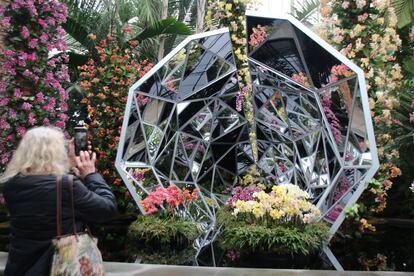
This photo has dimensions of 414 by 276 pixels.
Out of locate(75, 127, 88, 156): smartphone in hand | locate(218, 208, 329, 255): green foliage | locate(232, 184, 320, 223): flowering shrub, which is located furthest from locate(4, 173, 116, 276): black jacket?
locate(232, 184, 320, 223): flowering shrub

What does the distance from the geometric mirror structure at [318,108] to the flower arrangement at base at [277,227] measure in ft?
1.00

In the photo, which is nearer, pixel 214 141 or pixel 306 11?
pixel 214 141

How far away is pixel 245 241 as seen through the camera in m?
6.27

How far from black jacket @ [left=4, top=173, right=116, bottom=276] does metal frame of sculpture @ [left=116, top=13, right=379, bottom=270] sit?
3.93 m

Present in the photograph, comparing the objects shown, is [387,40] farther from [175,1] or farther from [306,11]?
[175,1]

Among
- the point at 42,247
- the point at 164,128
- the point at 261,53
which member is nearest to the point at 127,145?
the point at 164,128

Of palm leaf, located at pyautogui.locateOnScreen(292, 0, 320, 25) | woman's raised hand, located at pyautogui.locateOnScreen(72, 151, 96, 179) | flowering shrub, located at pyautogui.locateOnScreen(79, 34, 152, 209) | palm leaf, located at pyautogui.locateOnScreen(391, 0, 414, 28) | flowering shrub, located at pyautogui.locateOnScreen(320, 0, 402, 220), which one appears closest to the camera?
woman's raised hand, located at pyautogui.locateOnScreen(72, 151, 96, 179)

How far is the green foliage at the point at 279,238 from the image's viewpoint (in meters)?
A: 6.22

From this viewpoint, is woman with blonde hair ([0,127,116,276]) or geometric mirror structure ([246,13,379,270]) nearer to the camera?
woman with blonde hair ([0,127,116,276])

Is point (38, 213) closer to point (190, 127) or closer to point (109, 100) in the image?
point (190, 127)

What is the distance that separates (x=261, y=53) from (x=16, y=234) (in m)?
5.13

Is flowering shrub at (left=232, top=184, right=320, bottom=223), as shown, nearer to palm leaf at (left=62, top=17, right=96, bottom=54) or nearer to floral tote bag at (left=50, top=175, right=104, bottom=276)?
floral tote bag at (left=50, top=175, right=104, bottom=276)

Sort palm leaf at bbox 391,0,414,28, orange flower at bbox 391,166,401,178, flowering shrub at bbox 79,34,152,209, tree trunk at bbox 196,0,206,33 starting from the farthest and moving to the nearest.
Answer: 1. tree trunk at bbox 196,0,206,33
2. flowering shrub at bbox 79,34,152,209
3. palm leaf at bbox 391,0,414,28
4. orange flower at bbox 391,166,401,178

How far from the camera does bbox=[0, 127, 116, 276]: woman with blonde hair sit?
113 inches
